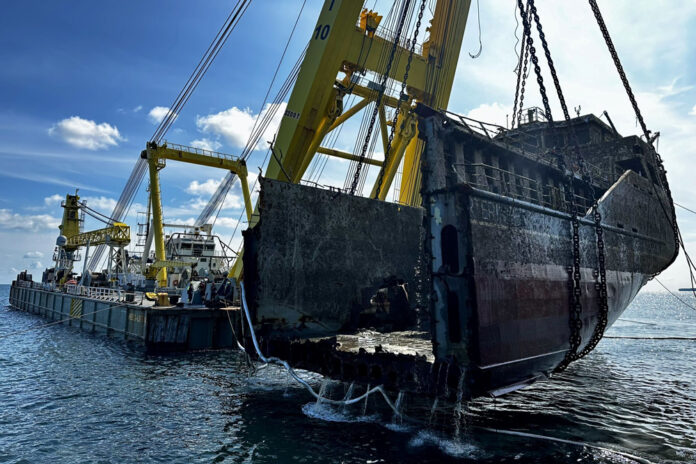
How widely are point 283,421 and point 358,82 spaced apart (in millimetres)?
14198

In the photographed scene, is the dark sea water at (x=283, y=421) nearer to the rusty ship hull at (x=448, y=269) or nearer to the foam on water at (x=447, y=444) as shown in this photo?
the foam on water at (x=447, y=444)

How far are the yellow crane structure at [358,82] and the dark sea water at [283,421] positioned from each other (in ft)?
27.6

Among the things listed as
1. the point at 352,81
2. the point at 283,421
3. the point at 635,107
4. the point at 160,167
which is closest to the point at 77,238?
the point at 160,167

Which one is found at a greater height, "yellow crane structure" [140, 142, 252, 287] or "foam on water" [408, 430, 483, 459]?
"yellow crane structure" [140, 142, 252, 287]

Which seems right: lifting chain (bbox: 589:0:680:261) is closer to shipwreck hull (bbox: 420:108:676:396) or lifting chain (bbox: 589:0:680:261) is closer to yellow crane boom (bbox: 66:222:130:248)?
shipwreck hull (bbox: 420:108:676:396)

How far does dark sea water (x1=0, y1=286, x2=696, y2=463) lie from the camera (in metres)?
6.63

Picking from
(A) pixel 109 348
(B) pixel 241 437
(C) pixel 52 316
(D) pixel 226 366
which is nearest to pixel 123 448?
(B) pixel 241 437

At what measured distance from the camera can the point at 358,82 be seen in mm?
17594

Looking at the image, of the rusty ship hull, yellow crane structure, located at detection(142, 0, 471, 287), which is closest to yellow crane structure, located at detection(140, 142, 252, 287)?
yellow crane structure, located at detection(142, 0, 471, 287)

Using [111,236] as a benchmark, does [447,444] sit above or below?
below

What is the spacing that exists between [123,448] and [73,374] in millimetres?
7469

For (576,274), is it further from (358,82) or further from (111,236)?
(111,236)

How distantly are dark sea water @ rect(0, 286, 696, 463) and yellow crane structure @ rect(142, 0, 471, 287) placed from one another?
841 cm

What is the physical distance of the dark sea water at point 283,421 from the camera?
6.63m
